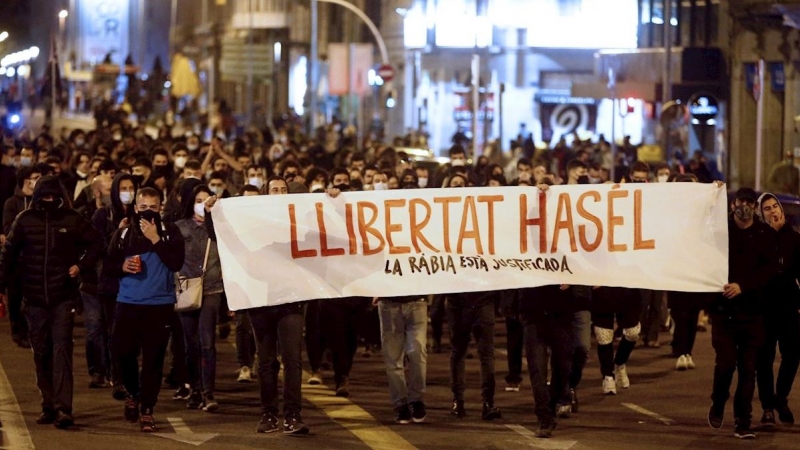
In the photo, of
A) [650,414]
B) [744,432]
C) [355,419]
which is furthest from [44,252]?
[744,432]

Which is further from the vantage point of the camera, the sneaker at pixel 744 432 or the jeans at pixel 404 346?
the jeans at pixel 404 346

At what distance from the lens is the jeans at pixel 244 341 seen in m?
14.1

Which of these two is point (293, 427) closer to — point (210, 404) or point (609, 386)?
point (210, 404)

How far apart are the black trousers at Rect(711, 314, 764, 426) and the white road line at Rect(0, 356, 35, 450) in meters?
4.89

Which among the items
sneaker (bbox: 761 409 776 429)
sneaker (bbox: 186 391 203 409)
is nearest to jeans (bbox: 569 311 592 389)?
sneaker (bbox: 761 409 776 429)

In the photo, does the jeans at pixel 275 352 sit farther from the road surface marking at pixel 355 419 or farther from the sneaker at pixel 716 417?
the sneaker at pixel 716 417

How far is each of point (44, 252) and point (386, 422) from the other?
284cm

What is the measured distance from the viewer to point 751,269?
11.7 meters

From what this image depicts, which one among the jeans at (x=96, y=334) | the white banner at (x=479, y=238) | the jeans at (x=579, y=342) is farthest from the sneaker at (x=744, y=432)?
the jeans at (x=96, y=334)

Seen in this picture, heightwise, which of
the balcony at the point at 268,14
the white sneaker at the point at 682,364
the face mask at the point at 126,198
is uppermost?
the balcony at the point at 268,14

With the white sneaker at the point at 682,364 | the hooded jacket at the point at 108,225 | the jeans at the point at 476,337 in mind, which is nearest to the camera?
the jeans at the point at 476,337

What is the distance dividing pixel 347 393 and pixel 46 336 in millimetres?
2864

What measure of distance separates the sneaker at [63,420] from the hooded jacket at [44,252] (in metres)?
0.80

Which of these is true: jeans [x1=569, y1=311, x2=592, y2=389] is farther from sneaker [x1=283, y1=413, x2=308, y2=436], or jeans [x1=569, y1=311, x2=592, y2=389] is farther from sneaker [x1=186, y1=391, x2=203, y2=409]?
sneaker [x1=186, y1=391, x2=203, y2=409]
